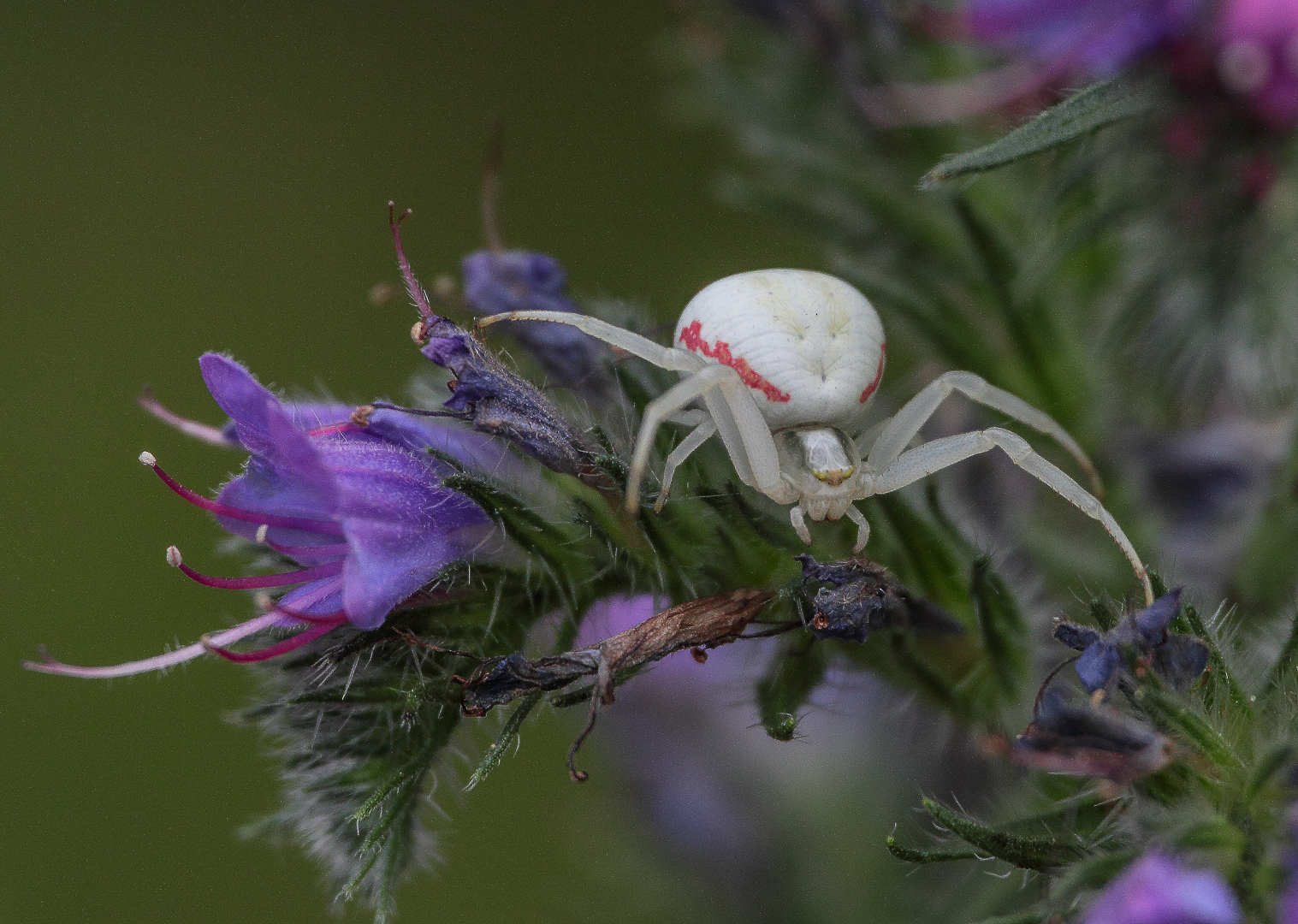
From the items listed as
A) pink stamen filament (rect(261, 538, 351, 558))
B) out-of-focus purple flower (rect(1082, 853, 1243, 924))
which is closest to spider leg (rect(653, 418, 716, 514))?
pink stamen filament (rect(261, 538, 351, 558))

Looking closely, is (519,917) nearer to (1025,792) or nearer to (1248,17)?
(1025,792)

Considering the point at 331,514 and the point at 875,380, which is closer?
the point at 331,514

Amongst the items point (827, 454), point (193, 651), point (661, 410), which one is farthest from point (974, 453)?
point (193, 651)

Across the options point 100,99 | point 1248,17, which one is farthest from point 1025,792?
point 100,99

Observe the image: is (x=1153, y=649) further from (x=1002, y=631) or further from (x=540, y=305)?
(x=540, y=305)

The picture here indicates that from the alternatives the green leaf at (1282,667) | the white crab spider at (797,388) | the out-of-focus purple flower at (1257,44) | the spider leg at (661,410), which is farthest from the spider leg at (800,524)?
the out-of-focus purple flower at (1257,44)

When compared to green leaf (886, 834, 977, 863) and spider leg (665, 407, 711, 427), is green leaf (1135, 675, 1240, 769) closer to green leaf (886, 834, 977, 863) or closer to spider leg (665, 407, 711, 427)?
green leaf (886, 834, 977, 863)
